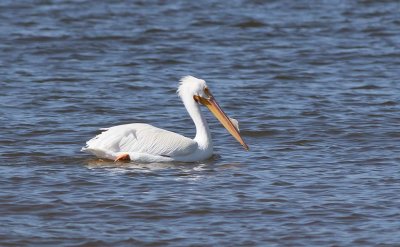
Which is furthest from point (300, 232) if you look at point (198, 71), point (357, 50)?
point (357, 50)

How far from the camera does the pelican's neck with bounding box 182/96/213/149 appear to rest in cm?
859

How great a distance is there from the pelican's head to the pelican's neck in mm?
43

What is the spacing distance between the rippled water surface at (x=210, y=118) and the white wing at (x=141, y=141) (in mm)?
120

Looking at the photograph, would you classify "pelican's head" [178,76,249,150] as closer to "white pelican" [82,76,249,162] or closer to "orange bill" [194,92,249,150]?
"orange bill" [194,92,249,150]

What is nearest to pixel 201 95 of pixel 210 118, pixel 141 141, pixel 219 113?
pixel 219 113

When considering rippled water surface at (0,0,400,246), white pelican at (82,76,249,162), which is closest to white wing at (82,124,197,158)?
white pelican at (82,76,249,162)

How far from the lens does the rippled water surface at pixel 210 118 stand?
21.8 feet

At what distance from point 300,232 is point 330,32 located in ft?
30.5

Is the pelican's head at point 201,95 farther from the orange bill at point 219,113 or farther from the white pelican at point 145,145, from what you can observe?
the white pelican at point 145,145

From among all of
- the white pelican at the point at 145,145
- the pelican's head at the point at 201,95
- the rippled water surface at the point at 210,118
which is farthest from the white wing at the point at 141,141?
the pelican's head at the point at 201,95

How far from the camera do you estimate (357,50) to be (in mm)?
14188

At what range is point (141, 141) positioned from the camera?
326 inches

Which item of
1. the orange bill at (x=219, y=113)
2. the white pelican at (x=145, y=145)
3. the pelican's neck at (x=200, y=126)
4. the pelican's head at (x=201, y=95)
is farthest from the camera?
the orange bill at (x=219, y=113)

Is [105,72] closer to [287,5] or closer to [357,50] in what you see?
[357,50]
